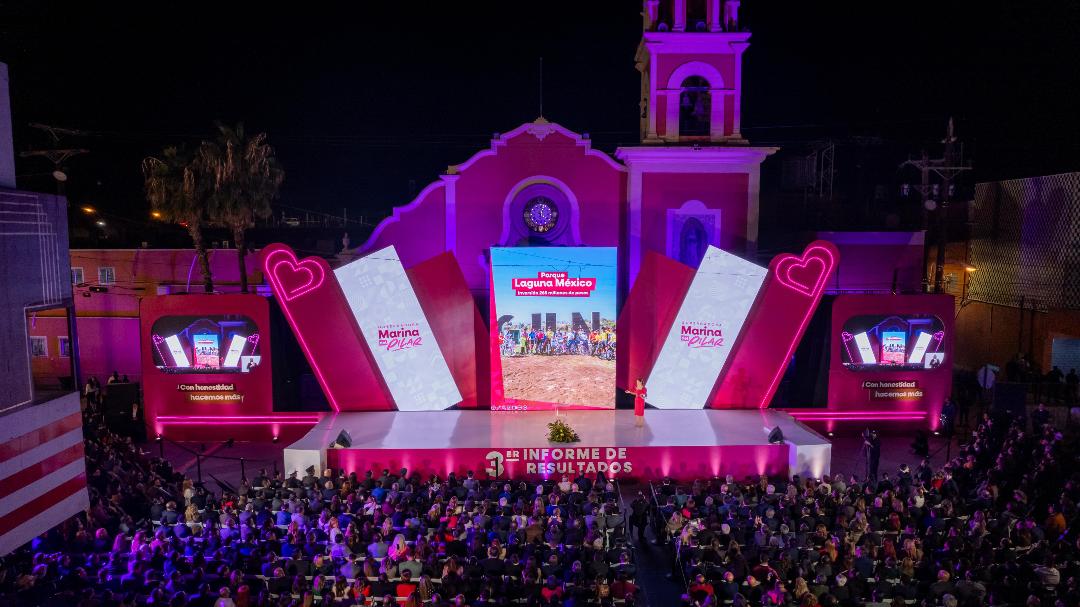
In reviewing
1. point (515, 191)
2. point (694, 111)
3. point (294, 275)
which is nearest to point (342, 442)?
point (294, 275)

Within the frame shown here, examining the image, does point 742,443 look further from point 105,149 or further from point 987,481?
point 105,149

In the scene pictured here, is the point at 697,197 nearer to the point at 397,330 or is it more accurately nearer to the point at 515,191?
the point at 515,191

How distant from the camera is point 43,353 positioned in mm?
26781

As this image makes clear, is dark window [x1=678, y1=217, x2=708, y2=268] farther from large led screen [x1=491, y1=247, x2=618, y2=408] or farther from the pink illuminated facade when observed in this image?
large led screen [x1=491, y1=247, x2=618, y2=408]

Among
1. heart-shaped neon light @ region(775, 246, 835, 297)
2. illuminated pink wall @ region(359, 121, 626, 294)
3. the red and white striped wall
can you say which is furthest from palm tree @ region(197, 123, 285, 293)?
heart-shaped neon light @ region(775, 246, 835, 297)

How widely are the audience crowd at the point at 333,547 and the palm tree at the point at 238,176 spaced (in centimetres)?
903

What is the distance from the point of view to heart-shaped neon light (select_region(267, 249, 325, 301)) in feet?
63.7

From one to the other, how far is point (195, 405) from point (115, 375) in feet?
12.3

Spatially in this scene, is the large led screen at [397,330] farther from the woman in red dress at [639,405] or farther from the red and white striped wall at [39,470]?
the red and white striped wall at [39,470]

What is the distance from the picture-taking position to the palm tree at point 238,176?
21.2m

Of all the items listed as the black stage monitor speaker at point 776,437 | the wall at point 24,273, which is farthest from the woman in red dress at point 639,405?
the wall at point 24,273

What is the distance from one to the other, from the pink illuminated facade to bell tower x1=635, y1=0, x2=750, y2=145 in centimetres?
3

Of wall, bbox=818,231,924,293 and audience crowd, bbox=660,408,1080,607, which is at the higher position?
wall, bbox=818,231,924,293

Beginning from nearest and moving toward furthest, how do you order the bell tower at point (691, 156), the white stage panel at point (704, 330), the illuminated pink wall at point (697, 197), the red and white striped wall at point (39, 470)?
1. the red and white striped wall at point (39, 470)
2. the white stage panel at point (704, 330)
3. the bell tower at point (691, 156)
4. the illuminated pink wall at point (697, 197)
